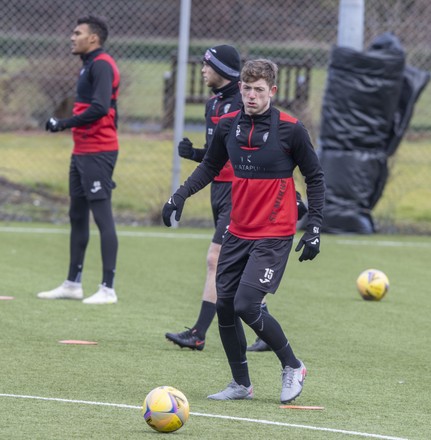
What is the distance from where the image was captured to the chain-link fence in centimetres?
1562

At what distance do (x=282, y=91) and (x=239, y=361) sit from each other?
1076cm

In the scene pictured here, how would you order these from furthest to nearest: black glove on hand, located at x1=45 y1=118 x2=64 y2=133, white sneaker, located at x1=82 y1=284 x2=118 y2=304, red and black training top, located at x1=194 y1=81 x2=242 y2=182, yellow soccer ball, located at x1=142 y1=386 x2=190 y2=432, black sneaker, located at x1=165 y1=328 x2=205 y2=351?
white sneaker, located at x1=82 y1=284 x2=118 y2=304, black glove on hand, located at x1=45 y1=118 x2=64 y2=133, black sneaker, located at x1=165 y1=328 x2=205 y2=351, red and black training top, located at x1=194 y1=81 x2=242 y2=182, yellow soccer ball, located at x1=142 y1=386 x2=190 y2=432

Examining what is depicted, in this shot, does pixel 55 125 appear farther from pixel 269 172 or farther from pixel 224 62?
pixel 269 172

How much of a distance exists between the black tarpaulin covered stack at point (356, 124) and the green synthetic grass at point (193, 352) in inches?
65.6

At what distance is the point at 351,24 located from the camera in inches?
584

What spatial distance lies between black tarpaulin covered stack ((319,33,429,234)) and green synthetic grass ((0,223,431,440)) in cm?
167

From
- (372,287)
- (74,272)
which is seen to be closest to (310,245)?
(74,272)

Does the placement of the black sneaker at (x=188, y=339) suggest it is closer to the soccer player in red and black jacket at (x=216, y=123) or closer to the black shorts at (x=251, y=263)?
the soccer player in red and black jacket at (x=216, y=123)

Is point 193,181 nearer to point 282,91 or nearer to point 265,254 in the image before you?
point 265,254

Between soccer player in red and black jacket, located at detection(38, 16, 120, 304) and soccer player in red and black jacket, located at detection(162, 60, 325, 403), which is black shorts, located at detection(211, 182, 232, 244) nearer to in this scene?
soccer player in red and black jacket, located at detection(162, 60, 325, 403)

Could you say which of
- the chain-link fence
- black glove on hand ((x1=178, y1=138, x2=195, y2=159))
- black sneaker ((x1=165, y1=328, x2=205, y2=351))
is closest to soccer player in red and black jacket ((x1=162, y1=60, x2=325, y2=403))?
black glove on hand ((x1=178, y1=138, x2=195, y2=159))

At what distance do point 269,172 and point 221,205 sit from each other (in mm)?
1322

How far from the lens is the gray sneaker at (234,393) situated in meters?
6.47

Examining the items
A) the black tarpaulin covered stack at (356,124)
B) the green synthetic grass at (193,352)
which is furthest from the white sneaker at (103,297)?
the black tarpaulin covered stack at (356,124)
